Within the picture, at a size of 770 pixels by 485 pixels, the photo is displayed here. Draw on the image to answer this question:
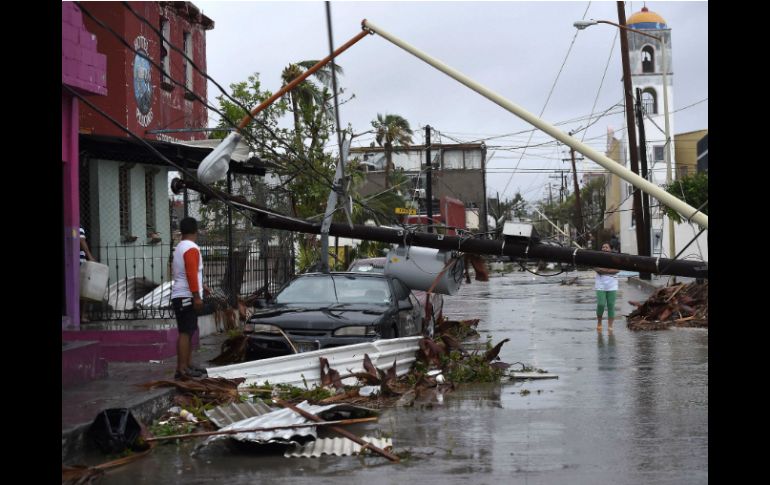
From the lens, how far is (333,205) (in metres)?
13.3

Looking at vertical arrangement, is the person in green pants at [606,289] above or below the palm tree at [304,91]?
below

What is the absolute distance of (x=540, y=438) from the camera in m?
8.60

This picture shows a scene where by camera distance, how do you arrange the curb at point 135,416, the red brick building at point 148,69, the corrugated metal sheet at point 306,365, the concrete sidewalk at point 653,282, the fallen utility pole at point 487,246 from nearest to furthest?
the curb at point 135,416 < the corrugated metal sheet at point 306,365 < the fallen utility pole at point 487,246 < the red brick building at point 148,69 < the concrete sidewalk at point 653,282

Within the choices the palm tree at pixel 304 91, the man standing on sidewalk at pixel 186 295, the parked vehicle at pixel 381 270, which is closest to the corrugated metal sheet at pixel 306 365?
the man standing on sidewalk at pixel 186 295

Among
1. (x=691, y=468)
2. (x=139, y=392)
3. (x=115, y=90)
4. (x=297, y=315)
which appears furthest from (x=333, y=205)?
(x=115, y=90)

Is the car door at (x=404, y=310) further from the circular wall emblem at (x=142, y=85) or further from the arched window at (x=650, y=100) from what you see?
the arched window at (x=650, y=100)

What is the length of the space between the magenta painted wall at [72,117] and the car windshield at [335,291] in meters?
2.80

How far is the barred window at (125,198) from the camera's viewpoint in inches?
743

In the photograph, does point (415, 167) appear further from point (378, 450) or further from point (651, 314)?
point (378, 450)

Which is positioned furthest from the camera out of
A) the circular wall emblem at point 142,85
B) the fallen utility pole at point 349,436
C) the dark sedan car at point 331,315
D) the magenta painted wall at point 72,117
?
the circular wall emblem at point 142,85

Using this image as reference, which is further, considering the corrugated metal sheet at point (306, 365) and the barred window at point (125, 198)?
the barred window at point (125, 198)

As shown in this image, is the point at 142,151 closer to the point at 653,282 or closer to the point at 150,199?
the point at 150,199

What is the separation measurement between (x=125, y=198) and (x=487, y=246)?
375 inches
